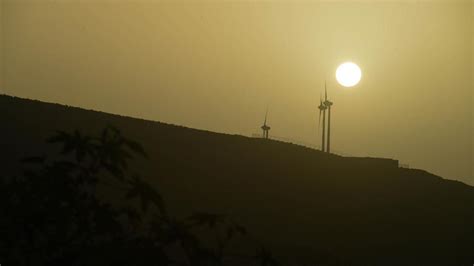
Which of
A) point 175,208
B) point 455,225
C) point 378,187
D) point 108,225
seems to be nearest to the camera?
point 108,225

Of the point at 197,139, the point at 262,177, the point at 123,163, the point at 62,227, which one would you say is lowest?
the point at 62,227

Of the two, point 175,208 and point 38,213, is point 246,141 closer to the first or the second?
point 175,208

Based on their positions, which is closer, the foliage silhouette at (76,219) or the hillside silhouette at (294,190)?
the foliage silhouette at (76,219)

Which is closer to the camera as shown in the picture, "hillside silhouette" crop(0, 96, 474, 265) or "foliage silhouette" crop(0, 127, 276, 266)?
"foliage silhouette" crop(0, 127, 276, 266)

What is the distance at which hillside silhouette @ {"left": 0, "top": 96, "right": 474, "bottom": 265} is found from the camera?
36156 mm

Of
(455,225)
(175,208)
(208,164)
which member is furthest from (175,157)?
(455,225)

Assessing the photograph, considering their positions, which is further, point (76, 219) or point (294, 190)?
point (294, 190)

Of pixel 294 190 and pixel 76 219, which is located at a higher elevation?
pixel 294 190

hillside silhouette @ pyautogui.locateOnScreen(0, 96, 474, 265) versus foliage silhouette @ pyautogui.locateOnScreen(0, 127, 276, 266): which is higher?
hillside silhouette @ pyautogui.locateOnScreen(0, 96, 474, 265)

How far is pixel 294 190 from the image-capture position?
45.2 meters

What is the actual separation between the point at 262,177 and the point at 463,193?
18139 millimetres

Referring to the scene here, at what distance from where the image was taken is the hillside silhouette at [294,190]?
36156 mm

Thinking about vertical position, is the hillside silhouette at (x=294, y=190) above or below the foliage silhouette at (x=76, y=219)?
above

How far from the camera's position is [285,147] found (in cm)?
5316
